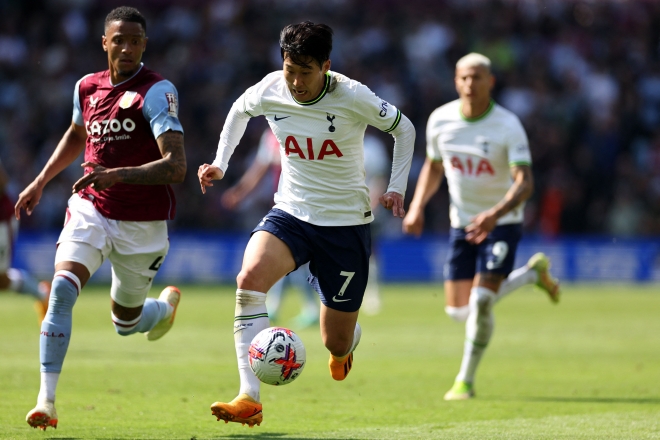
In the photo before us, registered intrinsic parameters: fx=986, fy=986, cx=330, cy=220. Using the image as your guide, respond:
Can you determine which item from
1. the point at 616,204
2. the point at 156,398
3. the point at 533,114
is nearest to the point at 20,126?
the point at 533,114

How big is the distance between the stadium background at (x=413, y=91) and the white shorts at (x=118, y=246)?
14.5 metres

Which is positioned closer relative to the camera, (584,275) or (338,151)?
(338,151)

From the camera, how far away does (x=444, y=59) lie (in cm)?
2712

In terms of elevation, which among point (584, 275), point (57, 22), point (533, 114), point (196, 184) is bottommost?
point (584, 275)

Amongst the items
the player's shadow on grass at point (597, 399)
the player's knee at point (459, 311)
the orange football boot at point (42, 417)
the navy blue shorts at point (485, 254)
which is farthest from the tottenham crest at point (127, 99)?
the player's shadow on grass at point (597, 399)

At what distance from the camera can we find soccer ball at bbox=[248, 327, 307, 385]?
6.39m

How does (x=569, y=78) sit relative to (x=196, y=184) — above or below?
above

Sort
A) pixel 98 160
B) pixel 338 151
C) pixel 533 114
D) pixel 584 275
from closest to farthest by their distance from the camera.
Answer: pixel 338 151 → pixel 98 160 → pixel 584 275 → pixel 533 114

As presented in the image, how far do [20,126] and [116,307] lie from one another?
17.6 m

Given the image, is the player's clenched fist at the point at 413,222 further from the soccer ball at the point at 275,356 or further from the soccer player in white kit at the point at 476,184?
the soccer ball at the point at 275,356

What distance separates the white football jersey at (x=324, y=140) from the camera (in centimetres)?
700

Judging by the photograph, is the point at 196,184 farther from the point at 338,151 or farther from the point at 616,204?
the point at 338,151

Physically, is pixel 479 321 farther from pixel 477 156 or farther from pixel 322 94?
pixel 322 94

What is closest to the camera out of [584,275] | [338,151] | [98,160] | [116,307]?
[338,151]
